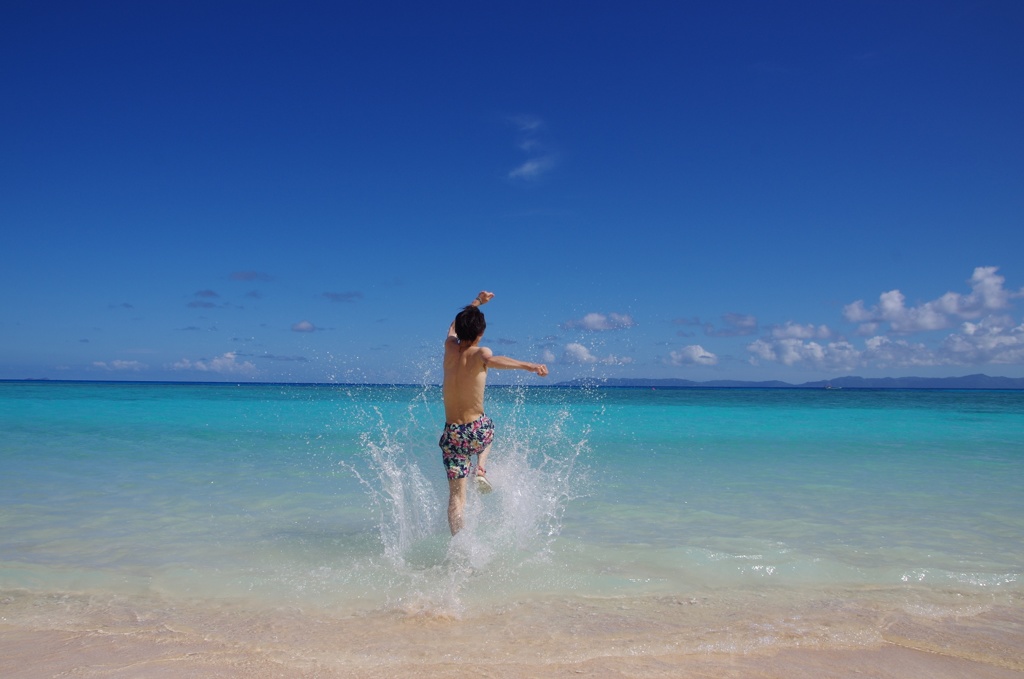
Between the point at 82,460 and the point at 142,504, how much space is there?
427cm

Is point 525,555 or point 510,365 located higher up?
point 510,365

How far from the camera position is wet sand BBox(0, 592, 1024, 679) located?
11.3 feet

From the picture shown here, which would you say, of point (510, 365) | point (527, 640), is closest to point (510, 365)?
point (510, 365)

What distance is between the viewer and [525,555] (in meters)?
5.54

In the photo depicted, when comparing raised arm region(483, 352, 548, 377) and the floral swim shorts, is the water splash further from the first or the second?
raised arm region(483, 352, 548, 377)

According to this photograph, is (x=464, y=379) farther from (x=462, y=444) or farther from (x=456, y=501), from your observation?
(x=456, y=501)

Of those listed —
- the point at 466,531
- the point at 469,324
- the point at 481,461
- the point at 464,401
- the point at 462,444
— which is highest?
the point at 469,324

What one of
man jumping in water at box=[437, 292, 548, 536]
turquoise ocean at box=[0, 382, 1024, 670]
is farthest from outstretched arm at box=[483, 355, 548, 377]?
turquoise ocean at box=[0, 382, 1024, 670]

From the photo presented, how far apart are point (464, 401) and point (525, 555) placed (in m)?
1.44

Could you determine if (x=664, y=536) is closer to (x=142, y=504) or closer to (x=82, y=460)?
(x=142, y=504)

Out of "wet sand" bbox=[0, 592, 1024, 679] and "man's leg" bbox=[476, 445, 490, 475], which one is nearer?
"wet sand" bbox=[0, 592, 1024, 679]

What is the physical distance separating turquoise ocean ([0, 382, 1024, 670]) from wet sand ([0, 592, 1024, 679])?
2 cm

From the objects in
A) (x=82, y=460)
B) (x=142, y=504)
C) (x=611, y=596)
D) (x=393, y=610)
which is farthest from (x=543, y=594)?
(x=82, y=460)

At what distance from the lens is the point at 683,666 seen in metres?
3.50
